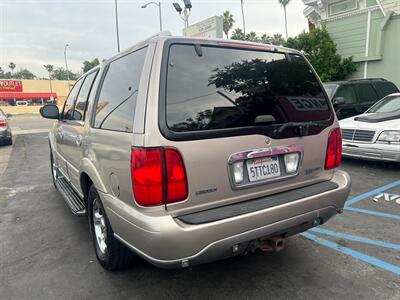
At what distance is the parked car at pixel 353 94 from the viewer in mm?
8734

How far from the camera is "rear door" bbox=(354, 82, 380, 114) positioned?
9.31 meters

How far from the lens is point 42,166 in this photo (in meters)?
8.46

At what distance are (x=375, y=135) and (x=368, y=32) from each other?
30.5 feet

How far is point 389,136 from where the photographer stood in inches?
241

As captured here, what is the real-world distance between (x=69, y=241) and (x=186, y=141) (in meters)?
2.44

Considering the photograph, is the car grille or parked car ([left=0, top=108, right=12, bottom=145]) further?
parked car ([left=0, top=108, right=12, bottom=145])

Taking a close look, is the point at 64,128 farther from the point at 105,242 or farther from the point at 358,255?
the point at 358,255

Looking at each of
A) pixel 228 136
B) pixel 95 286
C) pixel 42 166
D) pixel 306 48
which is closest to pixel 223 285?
Result: pixel 95 286

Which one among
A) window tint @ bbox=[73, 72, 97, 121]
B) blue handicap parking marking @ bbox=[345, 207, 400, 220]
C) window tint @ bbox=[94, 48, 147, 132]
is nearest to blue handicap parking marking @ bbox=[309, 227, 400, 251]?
blue handicap parking marking @ bbox=[345, 207, 400, 220]

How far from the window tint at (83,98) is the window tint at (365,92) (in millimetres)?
7968

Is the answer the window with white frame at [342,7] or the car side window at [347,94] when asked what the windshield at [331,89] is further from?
the window with white frame at [342,7]

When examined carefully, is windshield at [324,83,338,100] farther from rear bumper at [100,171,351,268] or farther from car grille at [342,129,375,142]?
rear bumper at [100,171,351,268]

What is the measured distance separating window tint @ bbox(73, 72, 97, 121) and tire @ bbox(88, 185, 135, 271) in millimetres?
966

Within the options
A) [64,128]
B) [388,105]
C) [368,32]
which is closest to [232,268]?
[64,128]
